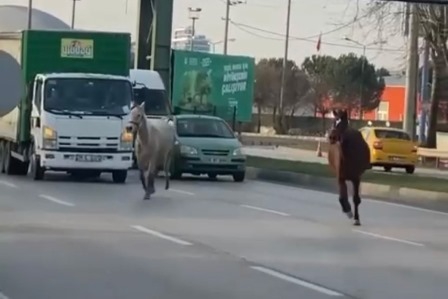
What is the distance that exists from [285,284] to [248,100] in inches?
1826

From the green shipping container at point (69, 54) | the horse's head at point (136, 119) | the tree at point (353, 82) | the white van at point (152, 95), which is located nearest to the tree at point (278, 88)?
the tree at point (353, 82)

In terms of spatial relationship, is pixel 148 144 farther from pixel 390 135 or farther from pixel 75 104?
pixel 390 135

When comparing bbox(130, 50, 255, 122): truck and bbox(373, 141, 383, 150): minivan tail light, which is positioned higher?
bbox(130, 50, 255, 122): truck

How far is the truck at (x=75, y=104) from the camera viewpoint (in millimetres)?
28844

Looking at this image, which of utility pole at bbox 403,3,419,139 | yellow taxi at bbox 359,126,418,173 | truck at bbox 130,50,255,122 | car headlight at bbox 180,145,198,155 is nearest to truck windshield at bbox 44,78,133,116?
car headlight at bbox 180,145,198,155

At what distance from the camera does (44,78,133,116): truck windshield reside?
94.7 feet

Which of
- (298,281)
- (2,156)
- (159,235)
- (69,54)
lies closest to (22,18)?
(2,156)

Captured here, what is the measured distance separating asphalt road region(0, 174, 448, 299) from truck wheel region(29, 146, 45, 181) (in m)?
3.20

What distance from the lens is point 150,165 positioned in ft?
85.1

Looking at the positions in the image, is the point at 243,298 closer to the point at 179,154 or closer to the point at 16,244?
the point at 16,244

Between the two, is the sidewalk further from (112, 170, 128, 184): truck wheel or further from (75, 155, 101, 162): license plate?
(75, 155, 101, 162): license plate

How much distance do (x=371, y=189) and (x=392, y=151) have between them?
14.0 metres

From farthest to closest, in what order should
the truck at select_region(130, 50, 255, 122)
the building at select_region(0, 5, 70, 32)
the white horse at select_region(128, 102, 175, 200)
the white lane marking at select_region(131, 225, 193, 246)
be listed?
the building at select_region(0, 5, 70, 32) → the truck at select_region(130, 50, 255, 122) → the white horse at select_region(128, 102, 175, 200) → the white lane marking at select_region(131, 225, 193, 246)

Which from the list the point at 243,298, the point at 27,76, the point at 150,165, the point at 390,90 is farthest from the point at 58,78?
the point at 390,90
